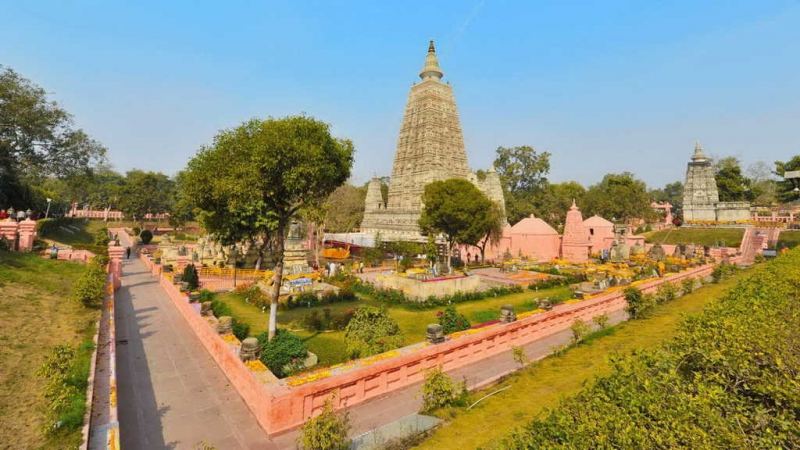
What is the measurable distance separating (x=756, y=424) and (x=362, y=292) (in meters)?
17.3

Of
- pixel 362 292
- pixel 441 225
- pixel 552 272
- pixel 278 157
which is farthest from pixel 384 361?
pixel 552 272

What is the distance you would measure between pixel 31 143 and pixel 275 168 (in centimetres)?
3475

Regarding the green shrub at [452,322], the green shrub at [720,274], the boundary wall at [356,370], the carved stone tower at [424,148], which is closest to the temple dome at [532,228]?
the carved stone tower at [424,148]

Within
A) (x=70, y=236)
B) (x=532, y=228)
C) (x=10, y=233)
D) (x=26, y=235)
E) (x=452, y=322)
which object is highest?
(x=532, y=228)

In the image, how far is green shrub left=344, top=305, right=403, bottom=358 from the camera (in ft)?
31.4

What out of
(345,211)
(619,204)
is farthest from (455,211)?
(619,204)

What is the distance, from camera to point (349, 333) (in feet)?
32.9

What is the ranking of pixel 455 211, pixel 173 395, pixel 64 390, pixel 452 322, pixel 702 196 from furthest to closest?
pixel 702 196
pixel 455 211
pixel 452 322
pixel 173 395
pixel 64 390

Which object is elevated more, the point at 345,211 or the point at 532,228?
the point at 345,211

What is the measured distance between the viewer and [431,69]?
42719 mm

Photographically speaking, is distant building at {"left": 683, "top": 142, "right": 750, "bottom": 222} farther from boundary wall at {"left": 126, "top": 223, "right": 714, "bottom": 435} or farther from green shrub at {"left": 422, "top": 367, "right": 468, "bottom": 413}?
green shrub at {"left": 422, "top": 367, "right": 468, "bottom": 413}

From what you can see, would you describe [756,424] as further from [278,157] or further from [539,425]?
[278,157]

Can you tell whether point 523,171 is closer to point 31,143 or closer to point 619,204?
point 619,204

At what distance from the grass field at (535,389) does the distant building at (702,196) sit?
1960 inches
